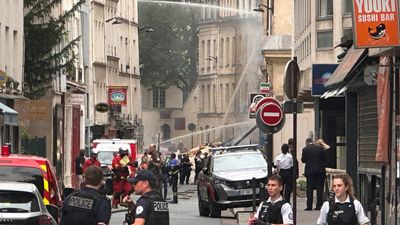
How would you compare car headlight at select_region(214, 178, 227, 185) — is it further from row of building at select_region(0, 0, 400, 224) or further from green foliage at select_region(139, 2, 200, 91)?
green foliage at select_region(139, 2, 200, 91)

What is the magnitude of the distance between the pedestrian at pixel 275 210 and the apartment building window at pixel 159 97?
458 ft

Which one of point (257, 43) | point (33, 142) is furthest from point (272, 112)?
point (257, 43)

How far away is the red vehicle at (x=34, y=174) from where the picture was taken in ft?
70.5

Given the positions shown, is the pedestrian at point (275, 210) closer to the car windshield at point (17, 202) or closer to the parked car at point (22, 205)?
the parked car at point (22, 205)

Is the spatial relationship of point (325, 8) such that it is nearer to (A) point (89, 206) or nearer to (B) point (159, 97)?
(A) point (89, 206)

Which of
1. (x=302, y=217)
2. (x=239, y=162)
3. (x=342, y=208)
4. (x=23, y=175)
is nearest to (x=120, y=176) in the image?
(x=239, y=162)

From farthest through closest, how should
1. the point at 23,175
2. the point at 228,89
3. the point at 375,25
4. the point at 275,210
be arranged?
the point at 228,89 → the point at 23,175 → the point at 375,25 → the point at 275,210

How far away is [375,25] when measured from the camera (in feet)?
58.3

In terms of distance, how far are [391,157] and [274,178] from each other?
18.9 feet

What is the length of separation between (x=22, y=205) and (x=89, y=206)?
13.8 ft

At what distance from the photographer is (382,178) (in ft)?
70.5

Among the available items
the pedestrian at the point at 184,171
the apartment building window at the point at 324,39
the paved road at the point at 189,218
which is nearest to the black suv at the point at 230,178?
the paved road at the point at 189,218

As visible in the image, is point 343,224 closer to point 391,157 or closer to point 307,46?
point 391,157

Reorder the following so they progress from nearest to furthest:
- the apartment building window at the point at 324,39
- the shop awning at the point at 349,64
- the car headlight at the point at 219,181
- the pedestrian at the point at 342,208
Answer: the pedestrian at the point at 342,208
the shop awning at the point at 349,64
the car headlight at the point at 219,181
the apartment building window at the point at 324,39
